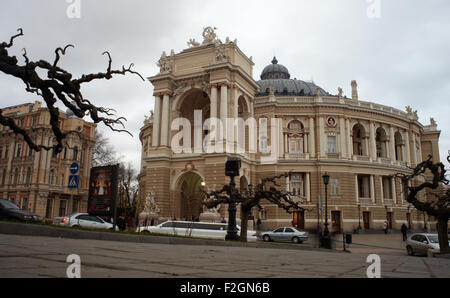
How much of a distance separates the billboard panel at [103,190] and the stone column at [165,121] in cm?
2161

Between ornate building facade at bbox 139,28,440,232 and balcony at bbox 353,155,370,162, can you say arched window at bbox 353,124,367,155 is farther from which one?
balcony at bbox 353,155,370,162

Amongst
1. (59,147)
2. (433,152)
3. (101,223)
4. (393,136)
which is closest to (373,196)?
(393,136)

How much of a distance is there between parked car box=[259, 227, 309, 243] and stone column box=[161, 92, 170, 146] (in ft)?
48.2

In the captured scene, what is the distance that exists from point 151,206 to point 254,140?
46.2 feet

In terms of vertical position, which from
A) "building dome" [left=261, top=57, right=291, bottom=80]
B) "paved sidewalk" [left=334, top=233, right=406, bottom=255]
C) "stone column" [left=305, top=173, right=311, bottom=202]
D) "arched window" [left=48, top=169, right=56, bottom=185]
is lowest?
"paved sidewalk" [left=334, top=233, right=406, bottom=255]

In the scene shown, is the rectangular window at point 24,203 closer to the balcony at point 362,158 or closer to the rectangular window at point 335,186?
the rectangular window at point 335,186

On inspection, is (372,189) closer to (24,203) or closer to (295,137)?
(295,137)

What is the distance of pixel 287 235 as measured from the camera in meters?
28.8

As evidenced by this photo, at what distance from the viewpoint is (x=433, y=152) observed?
54.9 meters

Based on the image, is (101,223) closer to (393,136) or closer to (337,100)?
(337,100)

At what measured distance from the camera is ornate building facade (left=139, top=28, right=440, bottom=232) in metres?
36.7

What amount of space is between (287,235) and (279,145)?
1551 centimetres

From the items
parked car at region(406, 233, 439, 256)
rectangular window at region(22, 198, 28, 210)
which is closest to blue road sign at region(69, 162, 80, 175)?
parked car at region(406, 233, 439, 256)

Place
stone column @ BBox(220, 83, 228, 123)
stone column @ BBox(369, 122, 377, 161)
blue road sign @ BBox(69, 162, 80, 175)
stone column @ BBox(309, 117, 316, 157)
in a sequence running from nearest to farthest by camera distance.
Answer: blue road sign @ BBox(69, 162, 80, 175) < stone column @ BBox(220, 83, 228, 123) < stone column @ BBox(309, 117, 316, 157) < stone column @ BBox(369, 122, 377, 161)
